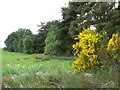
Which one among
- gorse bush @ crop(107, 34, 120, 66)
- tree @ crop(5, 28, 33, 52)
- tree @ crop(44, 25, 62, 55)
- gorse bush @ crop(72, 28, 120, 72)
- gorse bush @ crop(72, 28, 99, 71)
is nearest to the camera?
gorse bush @ crop(107, 34, 120, 66)

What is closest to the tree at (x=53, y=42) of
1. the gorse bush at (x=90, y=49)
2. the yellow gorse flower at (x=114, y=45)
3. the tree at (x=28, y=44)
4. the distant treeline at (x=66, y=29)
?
the distant treeline at (x=66, y=29)

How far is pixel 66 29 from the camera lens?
201 inches

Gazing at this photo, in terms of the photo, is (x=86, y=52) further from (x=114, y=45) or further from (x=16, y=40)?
(x=16, y=40)

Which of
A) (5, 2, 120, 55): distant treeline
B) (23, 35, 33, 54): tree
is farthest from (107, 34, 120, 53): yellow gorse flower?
(23, 35, 33, 54): tree

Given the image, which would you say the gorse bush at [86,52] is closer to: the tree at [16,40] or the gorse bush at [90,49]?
the gorse bush at [90,49]

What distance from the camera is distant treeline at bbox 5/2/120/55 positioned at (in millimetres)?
4145

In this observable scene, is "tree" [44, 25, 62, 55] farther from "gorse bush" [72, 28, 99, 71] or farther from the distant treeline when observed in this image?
"gorse bush" [72, 28, 99, 71]

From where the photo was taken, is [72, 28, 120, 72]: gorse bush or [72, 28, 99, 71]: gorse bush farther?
[72, 28, 99, 71]: gorse bush

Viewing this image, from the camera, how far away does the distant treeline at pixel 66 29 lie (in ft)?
13.6

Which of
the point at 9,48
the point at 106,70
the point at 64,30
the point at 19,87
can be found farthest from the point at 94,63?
the point at 64,30

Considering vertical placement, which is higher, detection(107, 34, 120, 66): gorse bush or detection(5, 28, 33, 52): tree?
detection(5, 28, 33, 52): tree

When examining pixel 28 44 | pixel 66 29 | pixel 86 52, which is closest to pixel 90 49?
pixel 86 52

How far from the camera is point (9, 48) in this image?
3.90m

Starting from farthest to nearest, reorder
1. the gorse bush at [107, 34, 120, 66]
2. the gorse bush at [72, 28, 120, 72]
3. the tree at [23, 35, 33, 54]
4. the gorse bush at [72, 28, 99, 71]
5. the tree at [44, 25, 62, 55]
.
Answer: the tree at [44, 25, 62, 55]
the tree at [23, 35, 33, 54]
the gorse bush at [72, 28, 99, 71]
the gorse bush at [72, 28, 120, 72]
the gorse bush at [107, 34, 120, 66]
